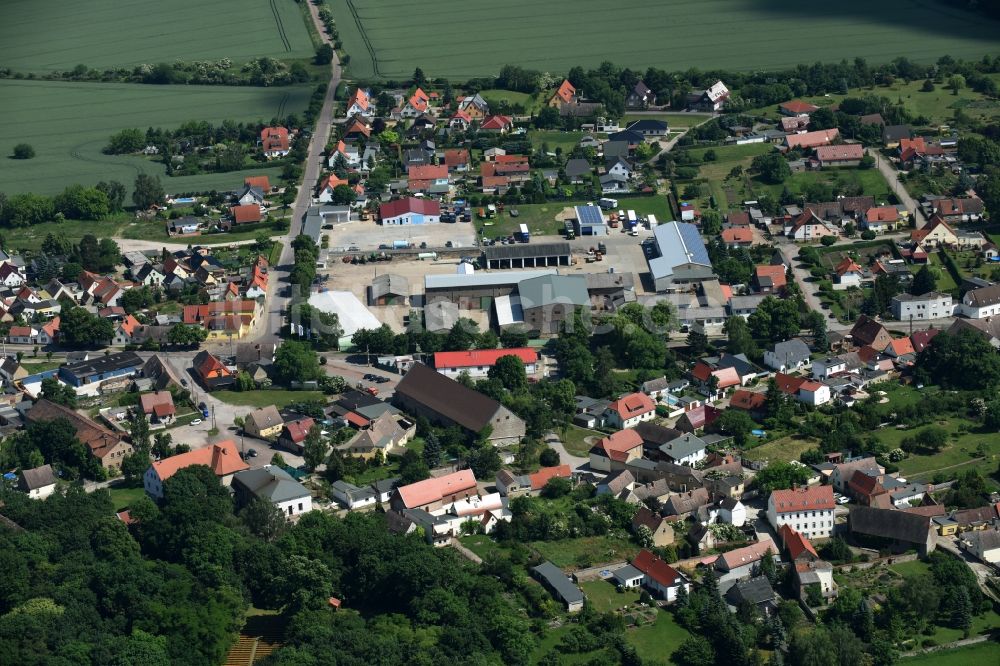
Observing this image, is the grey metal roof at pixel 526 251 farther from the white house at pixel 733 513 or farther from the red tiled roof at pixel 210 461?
the white house at pixel 733 513

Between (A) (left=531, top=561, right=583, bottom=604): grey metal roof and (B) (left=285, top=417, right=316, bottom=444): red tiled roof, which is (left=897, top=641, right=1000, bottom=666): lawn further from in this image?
(B) (left=285, top=417, right=316, bottom=444): red tiled roof

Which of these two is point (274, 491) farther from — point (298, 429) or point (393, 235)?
point (393, 235)

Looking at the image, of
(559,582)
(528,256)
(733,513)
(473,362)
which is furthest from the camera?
(528,256)

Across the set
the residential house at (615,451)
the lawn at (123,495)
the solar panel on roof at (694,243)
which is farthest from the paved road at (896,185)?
the lawn at (123,495)

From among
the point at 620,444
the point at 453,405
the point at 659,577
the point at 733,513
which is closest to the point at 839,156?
the point at 620,444

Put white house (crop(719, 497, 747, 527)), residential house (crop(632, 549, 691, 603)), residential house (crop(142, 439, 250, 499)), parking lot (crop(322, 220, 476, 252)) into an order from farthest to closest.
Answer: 1. parking lot (crop(322, 220, 476, 252))
2. residential house (crop(142, 439, 250, 499))
3. white house (crop(719, 497, 747, 527))
4. residential house (crop(632, 549, 691, 603))

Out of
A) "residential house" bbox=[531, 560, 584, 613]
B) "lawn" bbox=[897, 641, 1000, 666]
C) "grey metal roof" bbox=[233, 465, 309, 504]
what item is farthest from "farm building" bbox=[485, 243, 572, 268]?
"lawn" bbox=[897, 641, 1000, 666]
